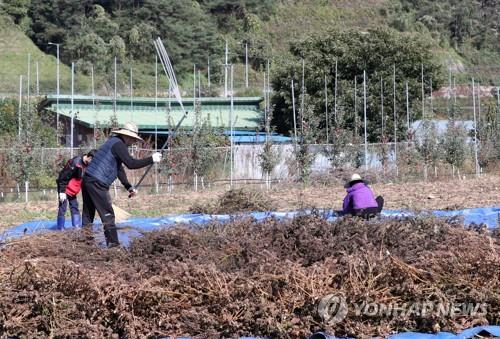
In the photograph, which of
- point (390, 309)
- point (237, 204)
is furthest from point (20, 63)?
point (390, 309)

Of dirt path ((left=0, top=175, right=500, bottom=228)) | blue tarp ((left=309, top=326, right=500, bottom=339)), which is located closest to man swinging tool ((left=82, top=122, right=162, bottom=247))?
blue tarp ((left=309, top=326, right=500, bottom=339))

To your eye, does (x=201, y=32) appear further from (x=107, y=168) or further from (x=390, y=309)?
(x=390, y=309)

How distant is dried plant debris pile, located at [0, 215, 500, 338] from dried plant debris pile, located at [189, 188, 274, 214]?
707 centimetres

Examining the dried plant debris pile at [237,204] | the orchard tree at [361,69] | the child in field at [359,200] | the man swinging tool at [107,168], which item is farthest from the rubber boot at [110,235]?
the orchard tree at [361,69]

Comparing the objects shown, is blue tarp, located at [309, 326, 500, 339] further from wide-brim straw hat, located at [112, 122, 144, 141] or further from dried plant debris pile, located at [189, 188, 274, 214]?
dried plant debris pile, located at [189, 188, 274, 214]

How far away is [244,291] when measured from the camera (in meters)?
5.21

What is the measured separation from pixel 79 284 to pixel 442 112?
35.0 metres

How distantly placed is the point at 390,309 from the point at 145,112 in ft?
86.1

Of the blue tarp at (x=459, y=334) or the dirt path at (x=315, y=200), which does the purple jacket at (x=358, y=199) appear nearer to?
the dirt path at (x=315, y=200)

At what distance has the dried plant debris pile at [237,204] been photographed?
1285cm

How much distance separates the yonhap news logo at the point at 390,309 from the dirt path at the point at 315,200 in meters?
7.43

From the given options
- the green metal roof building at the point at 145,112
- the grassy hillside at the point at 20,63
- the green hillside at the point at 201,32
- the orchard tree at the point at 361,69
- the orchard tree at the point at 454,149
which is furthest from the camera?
the green hillside at the point at 201,32

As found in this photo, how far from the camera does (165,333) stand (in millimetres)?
5188

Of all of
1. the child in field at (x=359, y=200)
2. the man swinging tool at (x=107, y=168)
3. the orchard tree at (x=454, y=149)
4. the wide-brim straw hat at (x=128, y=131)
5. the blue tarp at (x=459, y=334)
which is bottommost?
the blue tarp at (x=459, y=334)
